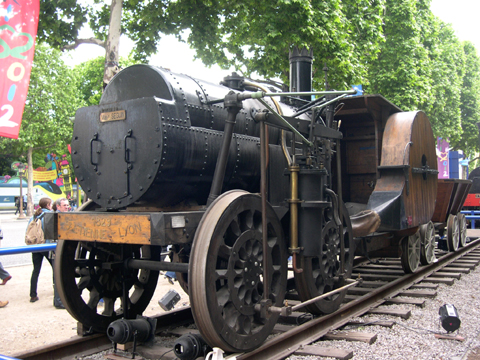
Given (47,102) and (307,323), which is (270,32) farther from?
(47,102)

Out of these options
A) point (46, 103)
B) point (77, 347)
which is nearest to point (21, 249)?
point (77, 347)

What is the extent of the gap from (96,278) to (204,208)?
141 cm

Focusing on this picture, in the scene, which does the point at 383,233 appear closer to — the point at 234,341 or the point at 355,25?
the point at 234,341

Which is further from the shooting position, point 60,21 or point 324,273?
point 60,21

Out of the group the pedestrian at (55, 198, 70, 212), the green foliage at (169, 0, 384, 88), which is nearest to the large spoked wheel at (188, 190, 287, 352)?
the pedestrian at (55, 198, 70, 212)

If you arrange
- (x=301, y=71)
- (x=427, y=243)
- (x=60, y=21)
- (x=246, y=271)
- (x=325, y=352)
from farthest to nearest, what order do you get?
(x=60, y=21) < (x=427, y=243) < (x=301, y=71) < (x=325, y=352) < (x=246, y=271)

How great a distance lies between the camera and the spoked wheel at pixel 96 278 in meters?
4.50

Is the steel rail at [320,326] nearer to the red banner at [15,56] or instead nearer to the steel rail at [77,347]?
the steel rail at [77,347]

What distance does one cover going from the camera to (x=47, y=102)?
28.1m

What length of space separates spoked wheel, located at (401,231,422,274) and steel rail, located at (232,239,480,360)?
14 centimetres

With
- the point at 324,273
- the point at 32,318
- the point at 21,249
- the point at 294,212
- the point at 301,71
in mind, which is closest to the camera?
the point at 21,249

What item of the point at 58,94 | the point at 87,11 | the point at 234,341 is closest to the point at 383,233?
the point at 234,341

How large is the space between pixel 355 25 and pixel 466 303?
10.8 m

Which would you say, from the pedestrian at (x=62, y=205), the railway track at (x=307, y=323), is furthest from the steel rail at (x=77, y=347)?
the pedestrian at (x=62, y=205)
